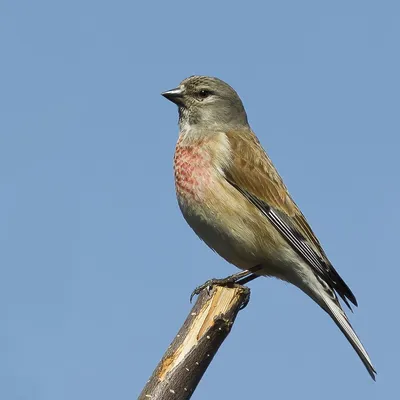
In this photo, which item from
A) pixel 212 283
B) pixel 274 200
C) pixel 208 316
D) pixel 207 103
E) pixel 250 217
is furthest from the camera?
pixel 207 103

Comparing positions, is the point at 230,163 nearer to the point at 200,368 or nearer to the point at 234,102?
the point at 234,102

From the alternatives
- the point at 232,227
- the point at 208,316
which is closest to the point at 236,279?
the point at 232,227

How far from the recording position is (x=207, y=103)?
8.77m

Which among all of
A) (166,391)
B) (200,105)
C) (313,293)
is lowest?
(166,391)

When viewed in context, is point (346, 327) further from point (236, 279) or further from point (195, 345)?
point (195, 345)

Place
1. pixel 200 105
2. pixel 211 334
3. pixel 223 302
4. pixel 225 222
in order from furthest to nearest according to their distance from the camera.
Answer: pixel 200 105, pixel 225 222, pixel 223 302, pixel 211 334

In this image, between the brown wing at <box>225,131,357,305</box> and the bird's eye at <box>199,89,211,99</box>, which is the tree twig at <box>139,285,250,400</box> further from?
the bird's eye at <box>199,89,211,99</box>

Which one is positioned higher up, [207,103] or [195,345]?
[207,103]

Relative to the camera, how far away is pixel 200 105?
8.76 m

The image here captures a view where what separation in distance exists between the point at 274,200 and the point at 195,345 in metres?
3.02

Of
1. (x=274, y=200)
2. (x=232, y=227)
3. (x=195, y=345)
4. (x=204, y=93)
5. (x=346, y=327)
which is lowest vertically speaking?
(x=195, y=345)

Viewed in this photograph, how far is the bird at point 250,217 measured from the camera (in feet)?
24.6

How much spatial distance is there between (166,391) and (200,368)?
1.09 ft

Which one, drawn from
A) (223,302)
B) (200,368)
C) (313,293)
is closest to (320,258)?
(313,293)
